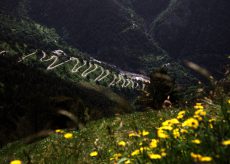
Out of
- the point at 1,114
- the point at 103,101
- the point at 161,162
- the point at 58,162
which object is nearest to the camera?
the point at 161,162

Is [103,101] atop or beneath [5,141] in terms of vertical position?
atop

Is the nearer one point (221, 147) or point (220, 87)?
point (221, 147)

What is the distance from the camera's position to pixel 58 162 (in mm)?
6414

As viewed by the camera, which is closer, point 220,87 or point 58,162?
point 220,87

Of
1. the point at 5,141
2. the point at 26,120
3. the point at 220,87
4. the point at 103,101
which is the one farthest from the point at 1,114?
the point at 103,101

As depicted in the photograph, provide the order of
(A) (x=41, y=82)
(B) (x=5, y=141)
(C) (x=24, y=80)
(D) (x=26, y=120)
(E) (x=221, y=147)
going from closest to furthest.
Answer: (E) (x=221, y=147), (D) (x=26, y=120), (B) (x=5, y=141), (C) (x=24, y=80), (A) (x=41, y=82)

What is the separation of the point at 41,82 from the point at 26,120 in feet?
359

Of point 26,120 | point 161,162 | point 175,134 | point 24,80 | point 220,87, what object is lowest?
point 161,162

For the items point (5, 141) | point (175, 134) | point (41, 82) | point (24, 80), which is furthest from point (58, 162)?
point (41, 82)

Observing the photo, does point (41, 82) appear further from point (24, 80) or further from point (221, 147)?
point (221, 147)

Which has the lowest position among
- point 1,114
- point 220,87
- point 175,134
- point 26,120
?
point 175,134

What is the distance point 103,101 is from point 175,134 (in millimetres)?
156996

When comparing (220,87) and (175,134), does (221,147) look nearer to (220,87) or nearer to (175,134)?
(220,87)

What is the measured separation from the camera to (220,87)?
4.55 meters
